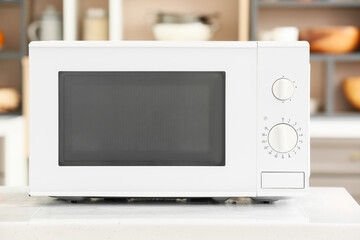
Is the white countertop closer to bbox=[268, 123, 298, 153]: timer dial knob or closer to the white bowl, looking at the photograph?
bbox=[268, 123, 298, 153]: timer dial knob

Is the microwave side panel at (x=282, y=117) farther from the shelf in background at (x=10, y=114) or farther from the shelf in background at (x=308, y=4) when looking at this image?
the shelf in background at (x=10, y=114)

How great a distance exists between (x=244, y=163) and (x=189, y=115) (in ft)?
0.37

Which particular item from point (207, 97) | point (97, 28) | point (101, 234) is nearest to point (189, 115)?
point (207, 97)

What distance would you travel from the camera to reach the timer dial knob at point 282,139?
37.7 inches

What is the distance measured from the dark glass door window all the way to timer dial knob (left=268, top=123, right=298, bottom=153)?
75mm

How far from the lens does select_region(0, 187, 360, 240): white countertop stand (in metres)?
0.83

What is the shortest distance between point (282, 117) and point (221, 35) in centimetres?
239

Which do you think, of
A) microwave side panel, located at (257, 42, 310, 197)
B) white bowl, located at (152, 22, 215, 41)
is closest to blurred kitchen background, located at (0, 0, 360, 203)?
white bowl, located at (152, 22, 215, 41)

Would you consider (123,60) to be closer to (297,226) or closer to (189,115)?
(189,115)

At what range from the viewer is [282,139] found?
96 cm

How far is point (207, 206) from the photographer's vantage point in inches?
37.8

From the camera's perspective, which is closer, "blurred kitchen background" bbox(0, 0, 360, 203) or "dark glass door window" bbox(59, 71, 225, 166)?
"dark glass door window" bbox(59, 71, 225, 166)

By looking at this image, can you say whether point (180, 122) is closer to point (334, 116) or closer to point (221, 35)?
point (334, 116)

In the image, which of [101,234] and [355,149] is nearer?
[101,234]
